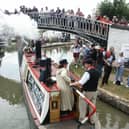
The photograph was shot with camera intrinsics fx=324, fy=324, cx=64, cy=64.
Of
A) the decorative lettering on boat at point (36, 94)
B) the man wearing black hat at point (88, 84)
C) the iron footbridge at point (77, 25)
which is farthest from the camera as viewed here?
the iron footbridge at point (77, 25)

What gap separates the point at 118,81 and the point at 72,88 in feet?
16.2

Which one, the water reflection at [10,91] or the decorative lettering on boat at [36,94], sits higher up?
the decorative lettering on boat at [36,94]

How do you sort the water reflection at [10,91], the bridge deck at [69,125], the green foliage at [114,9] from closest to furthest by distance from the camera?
the bridge deck at [69,125] < the water reflection at [10,91] < the green foliage at [114,9]

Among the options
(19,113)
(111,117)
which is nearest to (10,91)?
(19,113)

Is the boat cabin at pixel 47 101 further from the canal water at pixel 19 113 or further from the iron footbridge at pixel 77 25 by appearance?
the iron footbridge at pixel 77 25

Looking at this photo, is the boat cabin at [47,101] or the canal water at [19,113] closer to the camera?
the boat cabin at [47,101]

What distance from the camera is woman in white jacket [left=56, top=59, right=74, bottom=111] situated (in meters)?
7.98

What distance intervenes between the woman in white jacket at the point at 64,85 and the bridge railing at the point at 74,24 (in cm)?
990

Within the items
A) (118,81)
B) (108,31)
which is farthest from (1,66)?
(118,81)

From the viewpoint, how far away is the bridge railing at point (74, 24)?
18.7 meters

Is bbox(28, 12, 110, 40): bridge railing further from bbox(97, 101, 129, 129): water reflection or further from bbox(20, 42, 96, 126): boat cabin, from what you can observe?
bbox(20, 42, 96, 126): boat cabin

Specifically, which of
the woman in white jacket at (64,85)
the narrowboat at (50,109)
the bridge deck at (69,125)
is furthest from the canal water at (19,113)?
the woman in white jacket at (64,85)

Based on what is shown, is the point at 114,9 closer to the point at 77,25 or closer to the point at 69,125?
the point at 77,25

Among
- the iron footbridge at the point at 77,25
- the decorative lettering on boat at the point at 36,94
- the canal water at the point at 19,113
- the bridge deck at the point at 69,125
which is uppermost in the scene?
the iron footbridge at the point at 77,25
